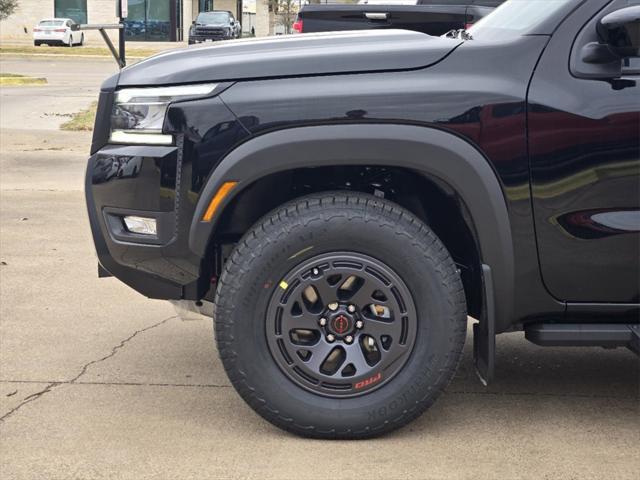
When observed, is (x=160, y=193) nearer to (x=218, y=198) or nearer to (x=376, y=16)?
(x=218, y=198)

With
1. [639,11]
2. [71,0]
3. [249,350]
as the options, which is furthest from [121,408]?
[71,0]

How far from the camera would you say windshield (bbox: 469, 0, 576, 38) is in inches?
150

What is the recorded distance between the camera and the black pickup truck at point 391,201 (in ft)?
12.0

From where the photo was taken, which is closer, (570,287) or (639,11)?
(639,11)

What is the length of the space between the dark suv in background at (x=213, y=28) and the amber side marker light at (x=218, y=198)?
40.8 metres

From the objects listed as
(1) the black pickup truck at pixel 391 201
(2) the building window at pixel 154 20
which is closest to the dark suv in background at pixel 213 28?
(2) the building window at pixel 154 20

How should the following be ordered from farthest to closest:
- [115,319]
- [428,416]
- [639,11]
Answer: [115,319], [428,416], [639,11]

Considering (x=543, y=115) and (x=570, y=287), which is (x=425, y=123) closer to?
(x=543, y=115)

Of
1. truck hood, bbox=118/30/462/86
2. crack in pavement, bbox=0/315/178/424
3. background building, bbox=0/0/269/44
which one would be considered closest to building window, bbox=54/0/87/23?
background building, bbox=0/0/269/44

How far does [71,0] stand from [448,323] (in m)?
53.5

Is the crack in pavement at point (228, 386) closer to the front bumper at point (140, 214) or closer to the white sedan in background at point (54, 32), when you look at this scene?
the front bumper at point (140, 214)

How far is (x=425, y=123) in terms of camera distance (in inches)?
143

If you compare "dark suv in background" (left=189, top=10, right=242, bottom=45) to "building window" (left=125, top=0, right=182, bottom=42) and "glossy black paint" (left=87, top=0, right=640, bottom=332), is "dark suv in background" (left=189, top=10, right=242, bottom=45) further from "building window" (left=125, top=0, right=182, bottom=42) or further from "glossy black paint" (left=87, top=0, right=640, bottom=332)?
"glossy black paint" (left=87, top=0, right=640, bottom=332)

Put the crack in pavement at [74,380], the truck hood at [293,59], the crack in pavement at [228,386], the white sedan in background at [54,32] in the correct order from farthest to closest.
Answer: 1. the white sedan in background at [54,32]
2. the crack in pavement at [228,386]
3. the crack in pavement at [74,380]
4. the truck hood at [293,59]
